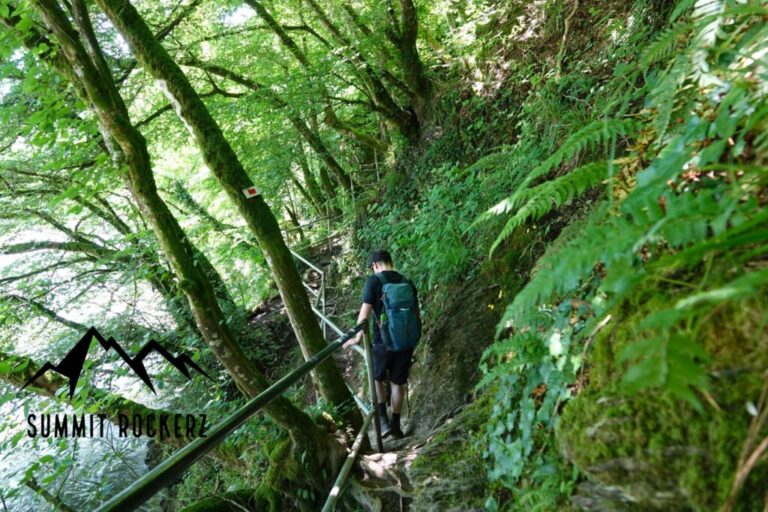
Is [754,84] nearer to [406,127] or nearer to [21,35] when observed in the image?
[21,35]

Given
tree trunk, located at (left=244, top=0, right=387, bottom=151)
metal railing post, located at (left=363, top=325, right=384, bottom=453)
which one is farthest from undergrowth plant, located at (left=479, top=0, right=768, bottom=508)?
tree trunk, located at (left=244, top=0, right=387, bottom=151)

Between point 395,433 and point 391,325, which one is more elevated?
point 391,325

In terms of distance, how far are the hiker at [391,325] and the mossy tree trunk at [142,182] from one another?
35.2 inches

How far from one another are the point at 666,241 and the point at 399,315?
2703mm

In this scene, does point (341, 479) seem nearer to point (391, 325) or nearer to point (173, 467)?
point (391, 325)

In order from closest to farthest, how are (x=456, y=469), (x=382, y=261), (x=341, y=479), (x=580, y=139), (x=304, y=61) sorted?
(x=580, y=139) → (x=456, y=469) → (x=341, y=479) → (x=382, y=261) → (x=304, y=61)

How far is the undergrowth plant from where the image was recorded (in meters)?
0.96

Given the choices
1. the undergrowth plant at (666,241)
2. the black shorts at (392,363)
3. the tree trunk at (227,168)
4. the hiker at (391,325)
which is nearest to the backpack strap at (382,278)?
the hiker at (391,325)

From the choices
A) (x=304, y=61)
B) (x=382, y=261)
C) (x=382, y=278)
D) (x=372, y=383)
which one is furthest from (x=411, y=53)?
(x=372, y=383)

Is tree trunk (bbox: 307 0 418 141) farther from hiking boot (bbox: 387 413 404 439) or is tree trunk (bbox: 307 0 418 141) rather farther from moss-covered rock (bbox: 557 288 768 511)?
moss-covered rock (bbox: 557 288 768 511)

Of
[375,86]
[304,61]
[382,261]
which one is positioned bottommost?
[382,261]

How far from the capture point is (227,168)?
13.0 feet

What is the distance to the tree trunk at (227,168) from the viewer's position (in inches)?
157

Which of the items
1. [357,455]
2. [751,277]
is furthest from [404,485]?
[751,277]
